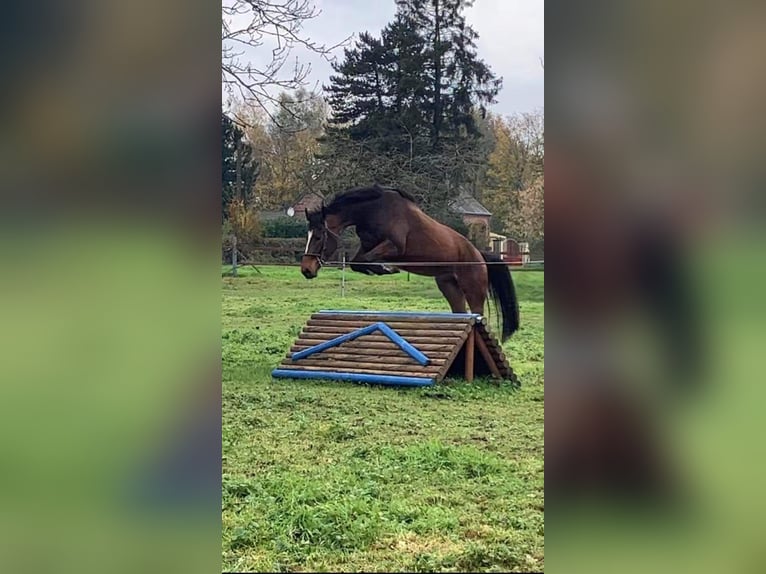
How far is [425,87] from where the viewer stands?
2.34 meters

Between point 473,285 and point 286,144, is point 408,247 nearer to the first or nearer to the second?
point 473,285

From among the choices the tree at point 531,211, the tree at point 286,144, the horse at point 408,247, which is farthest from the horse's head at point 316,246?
the tree at point 531,211

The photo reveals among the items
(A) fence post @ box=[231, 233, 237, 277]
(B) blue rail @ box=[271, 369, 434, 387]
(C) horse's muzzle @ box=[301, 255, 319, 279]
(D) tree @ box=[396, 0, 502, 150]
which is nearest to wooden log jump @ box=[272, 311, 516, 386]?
(B) blue rail @ box=[271, 369, 434, 387]

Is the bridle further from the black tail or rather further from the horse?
the black tail

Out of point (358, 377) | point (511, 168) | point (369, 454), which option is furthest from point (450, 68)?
point (369, 454)

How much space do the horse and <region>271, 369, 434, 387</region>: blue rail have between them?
306mm

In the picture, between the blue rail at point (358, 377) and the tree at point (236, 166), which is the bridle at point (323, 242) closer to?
the tree at point (236, 166)

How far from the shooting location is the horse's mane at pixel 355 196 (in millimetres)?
2453

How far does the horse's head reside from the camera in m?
2.49

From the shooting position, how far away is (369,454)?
8.02ft
